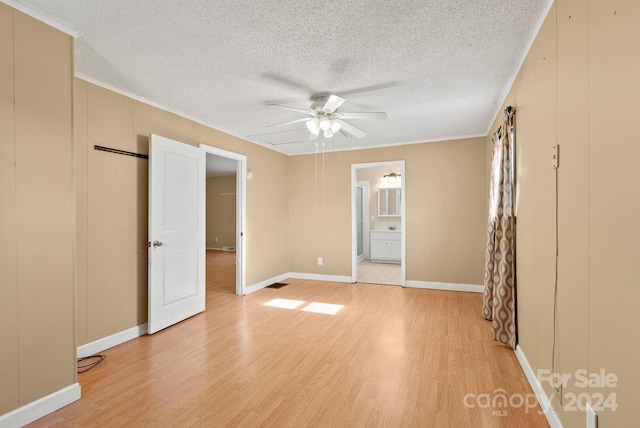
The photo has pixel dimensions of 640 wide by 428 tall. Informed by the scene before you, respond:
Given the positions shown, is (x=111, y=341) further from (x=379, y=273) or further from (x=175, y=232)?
(x=379, y=273)

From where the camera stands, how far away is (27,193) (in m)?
1.89

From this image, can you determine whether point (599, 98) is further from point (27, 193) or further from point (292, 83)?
point (27, 193)

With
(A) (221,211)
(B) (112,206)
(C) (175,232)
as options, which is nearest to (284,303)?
(C) (175,232)

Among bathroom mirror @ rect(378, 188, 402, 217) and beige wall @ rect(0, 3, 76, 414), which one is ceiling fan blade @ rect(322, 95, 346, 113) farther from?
bathroom mirror @ rect(378, 188, 402, 217)

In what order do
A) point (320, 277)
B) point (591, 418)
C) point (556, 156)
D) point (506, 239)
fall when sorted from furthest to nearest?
point (320, 277), point (506, 239), point (556, 156), point (591, 418)

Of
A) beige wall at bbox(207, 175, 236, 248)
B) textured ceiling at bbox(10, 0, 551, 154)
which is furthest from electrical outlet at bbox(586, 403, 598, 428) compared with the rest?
beige wall at bbox(207, 175, 236, 248)

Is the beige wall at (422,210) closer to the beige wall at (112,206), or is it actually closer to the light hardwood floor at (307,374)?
the light hardwood floor at (307,374)

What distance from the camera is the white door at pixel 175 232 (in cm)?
318

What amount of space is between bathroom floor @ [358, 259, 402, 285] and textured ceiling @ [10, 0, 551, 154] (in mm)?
3237

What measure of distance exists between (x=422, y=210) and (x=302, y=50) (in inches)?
143

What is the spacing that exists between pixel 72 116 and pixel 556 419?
3673 mm

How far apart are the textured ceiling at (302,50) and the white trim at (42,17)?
0.08ft

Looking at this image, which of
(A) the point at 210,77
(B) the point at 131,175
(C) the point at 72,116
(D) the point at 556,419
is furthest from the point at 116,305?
(D) the point at 556,419

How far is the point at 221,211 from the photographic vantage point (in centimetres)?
1018
